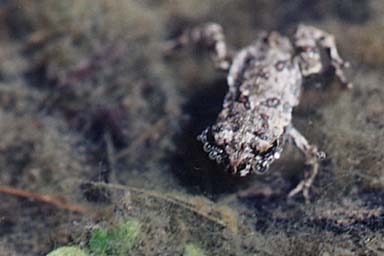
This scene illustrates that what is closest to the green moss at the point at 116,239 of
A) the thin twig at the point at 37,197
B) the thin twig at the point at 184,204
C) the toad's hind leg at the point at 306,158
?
the thin twig at the point at 184,204

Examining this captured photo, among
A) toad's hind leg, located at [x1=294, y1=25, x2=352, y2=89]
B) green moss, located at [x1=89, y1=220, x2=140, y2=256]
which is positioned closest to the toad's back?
toad's hind leg, located at [x1=294, y1=25, x2=352, y2=89]

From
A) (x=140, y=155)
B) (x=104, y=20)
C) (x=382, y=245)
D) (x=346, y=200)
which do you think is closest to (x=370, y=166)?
(x=346, y=200)

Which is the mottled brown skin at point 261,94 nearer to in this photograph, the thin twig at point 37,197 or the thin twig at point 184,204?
the thin twig at point 184,204

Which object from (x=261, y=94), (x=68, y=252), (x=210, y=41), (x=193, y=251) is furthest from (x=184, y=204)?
(x=210, y=41)

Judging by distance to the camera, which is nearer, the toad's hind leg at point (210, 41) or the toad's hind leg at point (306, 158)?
the toad's hind leg at point (306, 158)

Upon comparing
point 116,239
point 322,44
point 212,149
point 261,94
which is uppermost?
point 322,44

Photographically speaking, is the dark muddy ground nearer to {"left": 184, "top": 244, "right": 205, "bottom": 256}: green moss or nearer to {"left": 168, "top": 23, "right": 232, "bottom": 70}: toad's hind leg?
{"left": 184, "top": 244, "right": 205, "bottom": 256}: green moss

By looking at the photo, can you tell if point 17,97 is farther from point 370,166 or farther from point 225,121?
point 370,166

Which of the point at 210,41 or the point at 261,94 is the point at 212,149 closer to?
the point at 261,94
